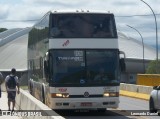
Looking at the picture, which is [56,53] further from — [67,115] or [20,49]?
[20,49]

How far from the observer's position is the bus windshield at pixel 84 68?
18953 millimetres

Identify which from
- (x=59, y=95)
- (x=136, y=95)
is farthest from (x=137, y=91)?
(x=59, y=95)

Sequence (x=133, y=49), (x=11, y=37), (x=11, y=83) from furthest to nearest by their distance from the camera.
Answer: (x=11, y=37) < (x=133, y=49) < (x=11, y=83)

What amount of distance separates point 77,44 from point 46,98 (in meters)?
2.70

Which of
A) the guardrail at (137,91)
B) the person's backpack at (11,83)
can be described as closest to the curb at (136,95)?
the guardrail at (137,91)

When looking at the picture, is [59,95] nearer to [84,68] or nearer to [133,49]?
[84,68]

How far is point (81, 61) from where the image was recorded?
19.0 meters

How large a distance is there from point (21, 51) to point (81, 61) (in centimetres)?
10018

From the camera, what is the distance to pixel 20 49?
11950 centimetres

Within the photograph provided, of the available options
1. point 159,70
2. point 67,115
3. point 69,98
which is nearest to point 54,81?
point 69,98

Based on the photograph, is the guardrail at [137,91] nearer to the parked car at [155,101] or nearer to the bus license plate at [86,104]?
the parked car at [155,101]

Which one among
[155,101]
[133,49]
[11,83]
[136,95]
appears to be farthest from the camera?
[133,49]

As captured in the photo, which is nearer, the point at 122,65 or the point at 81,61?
the point at 81,61

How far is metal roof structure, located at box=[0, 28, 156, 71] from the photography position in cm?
11225
